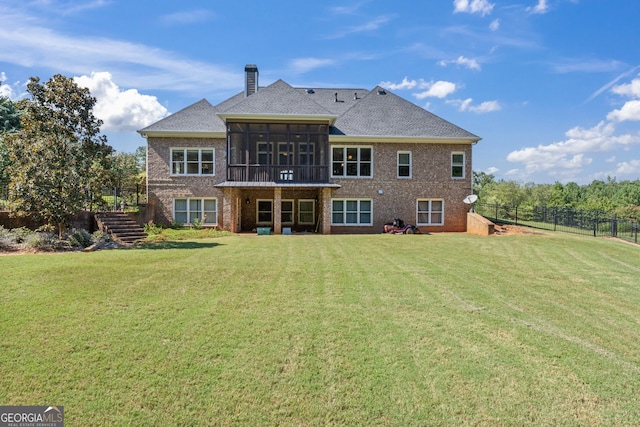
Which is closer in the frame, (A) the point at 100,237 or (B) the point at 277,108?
(A) the point at 100,237


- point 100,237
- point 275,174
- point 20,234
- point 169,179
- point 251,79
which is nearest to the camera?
point 20,234

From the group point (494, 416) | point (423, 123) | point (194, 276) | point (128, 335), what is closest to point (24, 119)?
point (194, 276)

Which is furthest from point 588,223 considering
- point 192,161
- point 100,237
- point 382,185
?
point 100,237

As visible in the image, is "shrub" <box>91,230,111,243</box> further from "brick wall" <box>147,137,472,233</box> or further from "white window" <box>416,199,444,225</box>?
"white window" <box>416,199,444,225</box>

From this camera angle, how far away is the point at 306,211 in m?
24.6

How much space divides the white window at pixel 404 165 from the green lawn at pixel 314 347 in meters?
13.5

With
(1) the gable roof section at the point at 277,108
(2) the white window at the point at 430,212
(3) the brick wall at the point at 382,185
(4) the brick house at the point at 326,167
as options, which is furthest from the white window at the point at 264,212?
(2) the white window at the point at 430,212

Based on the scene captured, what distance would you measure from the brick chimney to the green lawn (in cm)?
1923

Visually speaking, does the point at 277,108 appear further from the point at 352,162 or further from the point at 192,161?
the point at 192,161

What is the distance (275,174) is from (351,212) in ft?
16.7

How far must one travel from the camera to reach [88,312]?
6180mm

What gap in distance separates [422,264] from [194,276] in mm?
6285

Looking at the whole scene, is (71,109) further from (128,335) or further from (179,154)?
(128,335)

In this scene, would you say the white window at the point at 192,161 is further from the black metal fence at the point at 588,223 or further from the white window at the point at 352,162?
the black metal fence at the point at 588,223
